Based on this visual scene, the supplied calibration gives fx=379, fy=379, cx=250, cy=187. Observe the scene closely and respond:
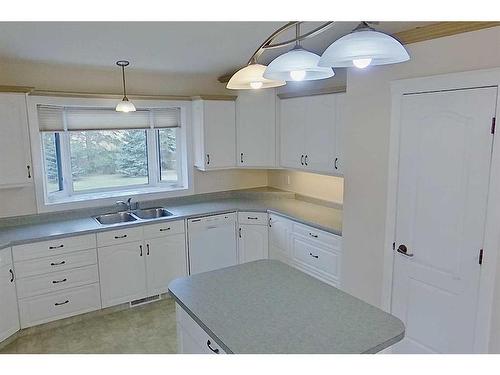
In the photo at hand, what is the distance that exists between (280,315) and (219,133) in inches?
114

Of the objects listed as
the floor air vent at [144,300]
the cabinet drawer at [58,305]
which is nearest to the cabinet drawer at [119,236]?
the cabinet drawer at [58,305]

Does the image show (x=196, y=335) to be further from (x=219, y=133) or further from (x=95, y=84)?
(x=95, y=84)

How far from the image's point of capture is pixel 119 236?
12.0 ft

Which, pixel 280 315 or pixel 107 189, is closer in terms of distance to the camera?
pixel 280 315

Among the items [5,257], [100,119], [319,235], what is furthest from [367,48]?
[100,119]

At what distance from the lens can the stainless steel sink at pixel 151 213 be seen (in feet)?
13.9

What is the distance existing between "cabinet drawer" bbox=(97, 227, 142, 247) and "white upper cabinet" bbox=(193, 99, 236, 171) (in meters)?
1.10

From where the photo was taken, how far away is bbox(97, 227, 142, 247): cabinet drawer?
358cm

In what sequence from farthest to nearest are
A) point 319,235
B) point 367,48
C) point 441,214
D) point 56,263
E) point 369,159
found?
point 319,235 → point 56,263 → point 369,159 → point 441,214 → point 367,48

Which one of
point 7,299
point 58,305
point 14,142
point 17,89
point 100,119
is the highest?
point 17,89

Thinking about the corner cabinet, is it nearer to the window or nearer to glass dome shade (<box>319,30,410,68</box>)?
the window

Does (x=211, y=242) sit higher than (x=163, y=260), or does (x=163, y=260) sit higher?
(x=211, y=242)

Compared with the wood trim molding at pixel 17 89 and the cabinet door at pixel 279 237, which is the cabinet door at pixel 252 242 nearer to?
the cabinet door at pixel 279 237

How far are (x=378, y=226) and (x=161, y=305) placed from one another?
2.35m
